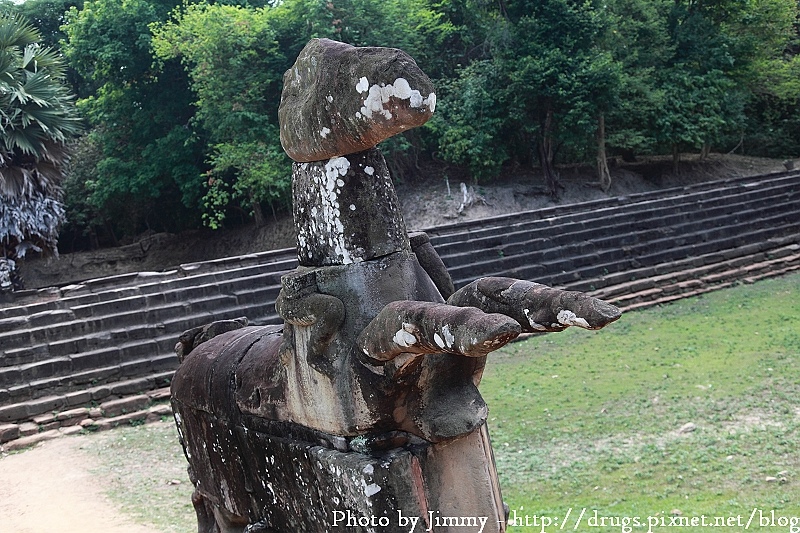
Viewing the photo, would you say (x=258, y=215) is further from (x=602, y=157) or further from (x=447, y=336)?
(x=447, y=336)

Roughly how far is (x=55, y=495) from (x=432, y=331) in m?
5.12

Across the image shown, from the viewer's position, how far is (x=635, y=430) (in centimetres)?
637

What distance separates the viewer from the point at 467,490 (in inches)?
126

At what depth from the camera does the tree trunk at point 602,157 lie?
2117cm

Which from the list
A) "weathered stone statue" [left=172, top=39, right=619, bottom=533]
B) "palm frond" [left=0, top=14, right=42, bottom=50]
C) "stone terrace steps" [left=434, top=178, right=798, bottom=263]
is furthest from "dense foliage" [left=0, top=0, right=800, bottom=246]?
"weathered stone statue" [left=172, top=39, right=619, bottom=533]

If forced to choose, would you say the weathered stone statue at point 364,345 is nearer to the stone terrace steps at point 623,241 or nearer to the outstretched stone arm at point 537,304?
the outstretched stone arm at point 537,304

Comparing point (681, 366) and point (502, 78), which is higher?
point (502, 78)

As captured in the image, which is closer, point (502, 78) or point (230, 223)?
point (502, 78)

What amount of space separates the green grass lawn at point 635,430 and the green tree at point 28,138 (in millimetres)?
7522

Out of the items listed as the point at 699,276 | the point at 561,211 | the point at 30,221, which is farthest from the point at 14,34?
the point at 699,276

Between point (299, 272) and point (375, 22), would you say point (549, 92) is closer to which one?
point (375, 22)

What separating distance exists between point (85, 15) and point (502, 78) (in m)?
11.7

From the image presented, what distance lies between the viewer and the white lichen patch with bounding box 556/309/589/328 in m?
2.58

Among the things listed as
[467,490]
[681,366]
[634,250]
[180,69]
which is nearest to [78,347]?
[681,366]
